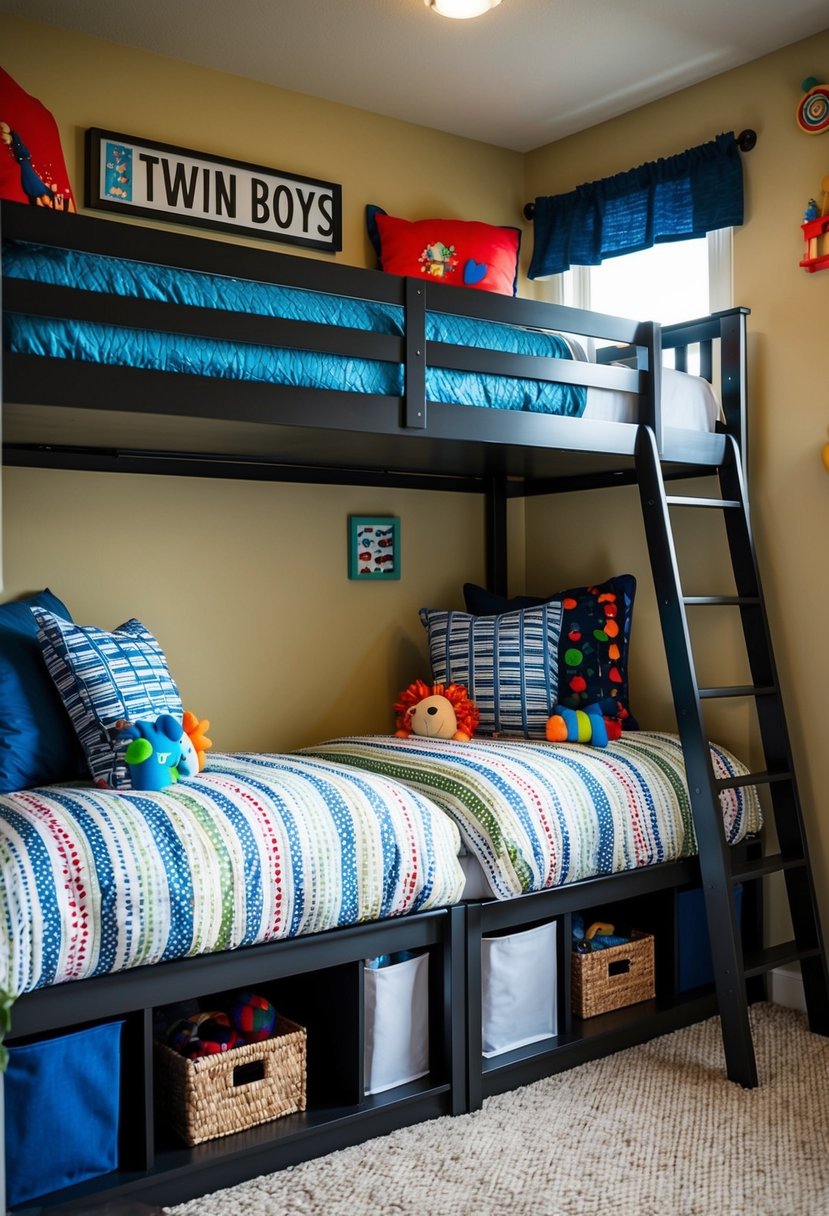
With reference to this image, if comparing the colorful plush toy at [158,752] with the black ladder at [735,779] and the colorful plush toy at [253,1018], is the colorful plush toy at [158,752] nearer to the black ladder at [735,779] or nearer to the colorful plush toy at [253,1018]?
the colorful plush toy at [253,1018]

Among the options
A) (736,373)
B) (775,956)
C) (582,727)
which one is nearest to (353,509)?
(582,727)

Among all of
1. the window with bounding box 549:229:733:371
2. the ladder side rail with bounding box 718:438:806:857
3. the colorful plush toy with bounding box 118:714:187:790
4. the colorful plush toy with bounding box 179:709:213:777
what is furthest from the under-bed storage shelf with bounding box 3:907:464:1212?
the window with bounding box 549:229:733:371

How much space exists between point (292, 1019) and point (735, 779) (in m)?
1.21

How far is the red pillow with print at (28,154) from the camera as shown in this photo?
2338 millimetres

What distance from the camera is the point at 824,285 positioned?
3.02 metres

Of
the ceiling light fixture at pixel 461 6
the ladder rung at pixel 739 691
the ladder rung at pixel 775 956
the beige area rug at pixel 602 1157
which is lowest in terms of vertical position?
the beige area rug at pixel 602 1157

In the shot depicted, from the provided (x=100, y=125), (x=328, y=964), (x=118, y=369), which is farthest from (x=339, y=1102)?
(x=100, y=125)

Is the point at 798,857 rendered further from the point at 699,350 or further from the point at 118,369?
the point at 118,369

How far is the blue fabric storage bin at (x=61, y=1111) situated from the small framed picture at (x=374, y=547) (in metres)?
1.79

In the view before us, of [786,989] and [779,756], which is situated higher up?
[779,756]

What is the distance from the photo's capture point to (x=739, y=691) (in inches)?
113

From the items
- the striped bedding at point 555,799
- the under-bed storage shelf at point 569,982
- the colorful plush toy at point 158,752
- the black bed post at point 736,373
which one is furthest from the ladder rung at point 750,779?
the colorful plush toy at point 158,752

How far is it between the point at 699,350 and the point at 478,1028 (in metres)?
2.05

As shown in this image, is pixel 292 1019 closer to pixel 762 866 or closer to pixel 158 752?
pixel 158 752
